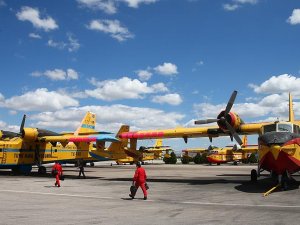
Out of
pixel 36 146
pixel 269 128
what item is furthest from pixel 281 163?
pixel 36 146

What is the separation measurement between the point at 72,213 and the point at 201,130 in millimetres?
15490

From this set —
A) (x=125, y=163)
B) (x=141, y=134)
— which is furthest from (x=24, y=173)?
(x=125, y=163)

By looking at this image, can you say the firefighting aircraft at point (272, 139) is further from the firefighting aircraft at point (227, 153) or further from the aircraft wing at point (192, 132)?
the firefighting aircraft at point (227, 153)

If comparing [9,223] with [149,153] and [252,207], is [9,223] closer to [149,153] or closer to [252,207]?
[252,207]

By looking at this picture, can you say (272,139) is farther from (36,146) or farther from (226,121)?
(36,146)

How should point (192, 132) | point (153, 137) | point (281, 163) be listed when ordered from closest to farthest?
point (281, 163) < point (192, 132) < point (153, 137)

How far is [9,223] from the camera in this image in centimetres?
925

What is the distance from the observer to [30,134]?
3247cm

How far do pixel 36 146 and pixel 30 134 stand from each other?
2078 mm

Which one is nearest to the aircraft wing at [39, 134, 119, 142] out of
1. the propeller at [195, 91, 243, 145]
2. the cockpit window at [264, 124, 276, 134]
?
the propeller at [195, 91, 243, 145]

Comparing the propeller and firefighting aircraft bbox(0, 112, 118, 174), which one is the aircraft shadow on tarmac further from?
firefighting aircraft bbox(0, 112, 118, 174)

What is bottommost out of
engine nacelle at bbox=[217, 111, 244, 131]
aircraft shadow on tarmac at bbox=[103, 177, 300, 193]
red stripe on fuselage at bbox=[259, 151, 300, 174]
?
aircraft shadow on tarmac at bbox=[103, 177, 300, 193]

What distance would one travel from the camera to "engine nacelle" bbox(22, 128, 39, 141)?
32.3 metres

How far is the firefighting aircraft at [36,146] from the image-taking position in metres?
31.3
